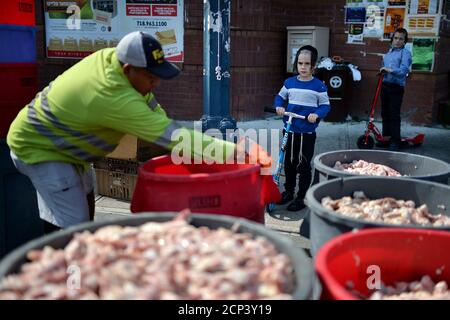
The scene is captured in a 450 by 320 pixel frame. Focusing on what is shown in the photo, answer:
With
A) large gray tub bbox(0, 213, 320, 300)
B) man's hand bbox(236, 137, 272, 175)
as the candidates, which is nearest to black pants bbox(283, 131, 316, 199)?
man's hand bbox(236, 137, 272, 175)

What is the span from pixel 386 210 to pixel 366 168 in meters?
1.01

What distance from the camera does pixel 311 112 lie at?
5.59 m

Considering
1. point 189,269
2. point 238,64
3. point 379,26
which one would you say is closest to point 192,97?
point 238,64

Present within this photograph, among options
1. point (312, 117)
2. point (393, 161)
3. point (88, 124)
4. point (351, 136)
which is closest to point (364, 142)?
point (351, 136)

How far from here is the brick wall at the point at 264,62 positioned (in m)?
9.63

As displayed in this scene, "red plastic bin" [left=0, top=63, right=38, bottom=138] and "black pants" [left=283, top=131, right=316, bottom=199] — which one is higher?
"red plastic bin" [left=0, top=63, right=38, bottom=138]

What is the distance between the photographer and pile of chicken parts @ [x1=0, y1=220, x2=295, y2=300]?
179 cm

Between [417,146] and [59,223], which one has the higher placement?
[59,223]

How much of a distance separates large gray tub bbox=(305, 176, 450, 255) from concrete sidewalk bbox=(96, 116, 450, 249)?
2.03m

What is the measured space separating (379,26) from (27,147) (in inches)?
333

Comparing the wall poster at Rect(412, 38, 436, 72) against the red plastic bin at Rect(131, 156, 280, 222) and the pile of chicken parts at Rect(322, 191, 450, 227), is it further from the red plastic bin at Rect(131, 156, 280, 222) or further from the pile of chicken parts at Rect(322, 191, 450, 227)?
the red plastic bin at Rect(131, 156, 280, 222)
